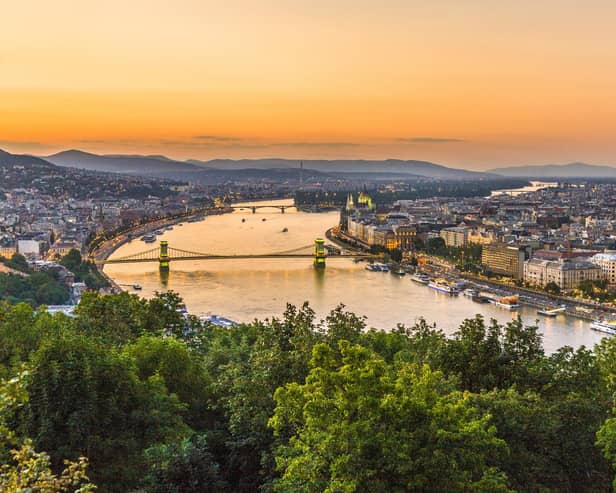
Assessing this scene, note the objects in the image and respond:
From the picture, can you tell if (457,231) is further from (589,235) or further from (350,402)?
(350,402)

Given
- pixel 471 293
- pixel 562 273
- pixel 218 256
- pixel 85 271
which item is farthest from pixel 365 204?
pixel 471 293

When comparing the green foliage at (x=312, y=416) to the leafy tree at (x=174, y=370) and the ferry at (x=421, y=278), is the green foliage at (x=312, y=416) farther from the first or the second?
the ferry at (x=421, y=278)

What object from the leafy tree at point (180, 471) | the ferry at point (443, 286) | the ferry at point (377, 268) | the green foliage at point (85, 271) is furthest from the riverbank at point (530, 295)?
the leafy tree at point (180, 471)

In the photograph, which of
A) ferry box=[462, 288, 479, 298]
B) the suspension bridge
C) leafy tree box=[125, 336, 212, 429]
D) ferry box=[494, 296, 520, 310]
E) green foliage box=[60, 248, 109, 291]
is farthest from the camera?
the suspension bridge

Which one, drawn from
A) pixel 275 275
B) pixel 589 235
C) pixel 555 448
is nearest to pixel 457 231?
pixel 589 235

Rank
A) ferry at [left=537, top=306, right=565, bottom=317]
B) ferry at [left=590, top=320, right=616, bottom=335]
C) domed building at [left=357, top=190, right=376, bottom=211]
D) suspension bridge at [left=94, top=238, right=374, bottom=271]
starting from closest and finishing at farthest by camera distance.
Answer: ferry at [left=590, top=320, right=616, bottom=335] → ferry at [left=537, top=306, right=565, bottom=317] → suspension bridge at [left=94, top=238, right=374, bottom=271] → domed building at [left=357, top=190, right=376, bottom=211]

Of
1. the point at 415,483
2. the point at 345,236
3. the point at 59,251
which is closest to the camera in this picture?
the point at 415,483

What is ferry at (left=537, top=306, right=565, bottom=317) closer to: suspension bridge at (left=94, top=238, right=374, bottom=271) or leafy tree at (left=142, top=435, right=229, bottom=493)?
suspension bridge at (left=94, top=238, right=374, bottom=271)

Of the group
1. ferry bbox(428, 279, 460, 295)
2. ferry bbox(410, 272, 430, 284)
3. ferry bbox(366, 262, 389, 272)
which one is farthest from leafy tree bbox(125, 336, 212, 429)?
ferry bbox(366, 262, 389, 272)
